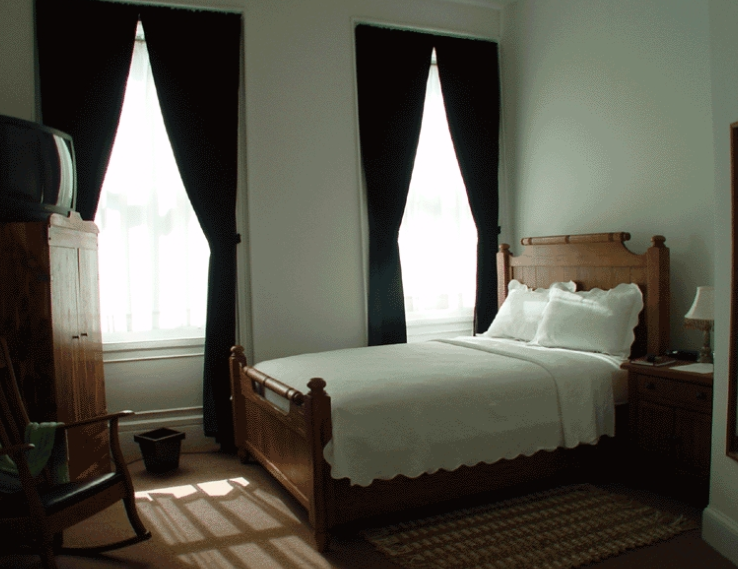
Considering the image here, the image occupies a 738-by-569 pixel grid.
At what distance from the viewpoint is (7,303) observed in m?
2.80

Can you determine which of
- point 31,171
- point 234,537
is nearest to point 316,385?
point 234,537

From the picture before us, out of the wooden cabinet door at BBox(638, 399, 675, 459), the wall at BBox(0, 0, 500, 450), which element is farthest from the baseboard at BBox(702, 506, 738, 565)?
the wall at BBox(0, 0, 500, 450)

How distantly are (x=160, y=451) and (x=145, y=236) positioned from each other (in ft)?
4.66

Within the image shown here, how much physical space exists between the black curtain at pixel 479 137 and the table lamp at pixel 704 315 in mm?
1913

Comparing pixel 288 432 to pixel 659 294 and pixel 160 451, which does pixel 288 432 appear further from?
pixel 659 294

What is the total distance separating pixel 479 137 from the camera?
501 cm

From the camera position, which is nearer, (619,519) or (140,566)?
(140,566)

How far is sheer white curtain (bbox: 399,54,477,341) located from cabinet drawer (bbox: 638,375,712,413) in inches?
78.7

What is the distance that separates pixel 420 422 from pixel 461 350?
1.05 meters

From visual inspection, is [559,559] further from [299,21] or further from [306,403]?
[299,21]

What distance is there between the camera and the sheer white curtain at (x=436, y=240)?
4902mm

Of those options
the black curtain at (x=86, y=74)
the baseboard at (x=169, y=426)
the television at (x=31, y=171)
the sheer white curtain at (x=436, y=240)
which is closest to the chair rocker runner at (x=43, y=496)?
the television at (x=31, y=171)

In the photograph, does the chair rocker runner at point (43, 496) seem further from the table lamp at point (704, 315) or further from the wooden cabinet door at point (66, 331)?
the table lamp at point (704, 315)

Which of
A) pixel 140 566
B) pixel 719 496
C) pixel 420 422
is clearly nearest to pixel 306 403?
pixel 420 422
